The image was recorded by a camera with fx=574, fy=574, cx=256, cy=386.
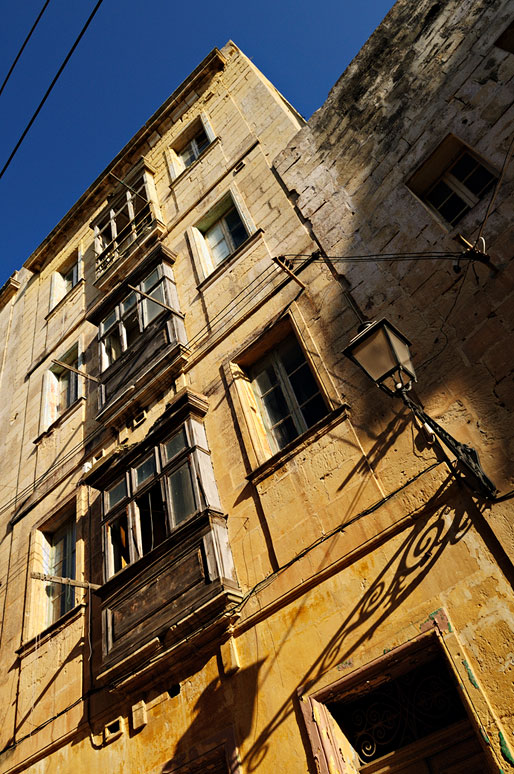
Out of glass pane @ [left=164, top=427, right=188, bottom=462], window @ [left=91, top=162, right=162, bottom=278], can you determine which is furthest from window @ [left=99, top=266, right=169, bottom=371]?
glass pane @ [left=164, top=427, right=188, bottom=462]

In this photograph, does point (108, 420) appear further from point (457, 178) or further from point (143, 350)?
point (457, 178)

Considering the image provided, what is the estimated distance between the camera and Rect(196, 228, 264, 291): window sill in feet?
29.8

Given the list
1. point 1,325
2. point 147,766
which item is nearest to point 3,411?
point 1,325

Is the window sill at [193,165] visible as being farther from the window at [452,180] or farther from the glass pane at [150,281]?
the window at [452,180]

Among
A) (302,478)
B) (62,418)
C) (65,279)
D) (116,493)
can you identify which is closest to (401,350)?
(302,478)

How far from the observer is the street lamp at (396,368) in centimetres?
459

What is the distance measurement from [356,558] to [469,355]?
2171mm

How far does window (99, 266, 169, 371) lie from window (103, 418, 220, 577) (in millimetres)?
2968

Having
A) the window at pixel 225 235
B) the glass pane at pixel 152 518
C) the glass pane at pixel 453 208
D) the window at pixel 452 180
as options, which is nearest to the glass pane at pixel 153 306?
the window at pixel 225 235

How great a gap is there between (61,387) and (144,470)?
5877mm

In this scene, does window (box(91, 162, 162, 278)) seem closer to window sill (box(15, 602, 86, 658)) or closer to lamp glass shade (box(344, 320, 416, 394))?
window sill (box(15, 602, 86, 658))

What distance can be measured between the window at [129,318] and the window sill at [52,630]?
428 centimetres

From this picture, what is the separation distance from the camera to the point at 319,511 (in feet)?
19.5

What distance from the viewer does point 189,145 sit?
44.5 feet
